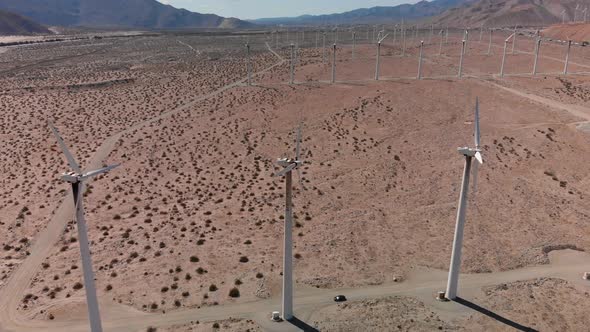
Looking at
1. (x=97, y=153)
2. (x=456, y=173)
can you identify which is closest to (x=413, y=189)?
(x=456, y=173)

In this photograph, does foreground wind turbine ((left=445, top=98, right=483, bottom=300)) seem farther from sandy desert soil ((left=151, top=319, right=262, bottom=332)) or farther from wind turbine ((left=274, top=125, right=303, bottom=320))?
sandy desert soil ((left=151, top=319, right=262, bottom=332))

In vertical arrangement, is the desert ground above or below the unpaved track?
above

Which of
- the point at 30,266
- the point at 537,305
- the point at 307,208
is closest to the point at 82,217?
the point at 30,266

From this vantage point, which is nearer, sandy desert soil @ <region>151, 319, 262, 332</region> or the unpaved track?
sandy desert soil @ <region>151, 319, 262, 332</region>

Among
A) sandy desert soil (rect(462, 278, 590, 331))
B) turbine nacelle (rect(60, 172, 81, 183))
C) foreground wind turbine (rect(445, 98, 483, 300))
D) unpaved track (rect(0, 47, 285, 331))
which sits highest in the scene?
turbine nacelle (rect(60, 172, 81, 183))

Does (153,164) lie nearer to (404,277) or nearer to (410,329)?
(404,277)

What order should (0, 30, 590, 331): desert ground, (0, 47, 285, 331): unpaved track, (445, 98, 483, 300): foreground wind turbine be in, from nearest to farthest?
(445, 98, 483, 300): foreground wind turbine
(0, 47, 285, 331): unpaved track
(0, 30, 590, 331): desert ground

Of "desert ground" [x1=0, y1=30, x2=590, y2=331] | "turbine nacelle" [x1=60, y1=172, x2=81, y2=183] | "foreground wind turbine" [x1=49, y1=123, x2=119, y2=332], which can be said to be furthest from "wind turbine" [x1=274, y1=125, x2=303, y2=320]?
"turbine nacelle" [x1=60, y1=172, x2=81, y2=183]

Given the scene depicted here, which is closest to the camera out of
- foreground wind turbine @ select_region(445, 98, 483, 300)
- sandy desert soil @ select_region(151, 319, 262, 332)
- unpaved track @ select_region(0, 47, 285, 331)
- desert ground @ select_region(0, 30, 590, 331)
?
sandy desert soil @ select_region(151, 319, 262, 332)
